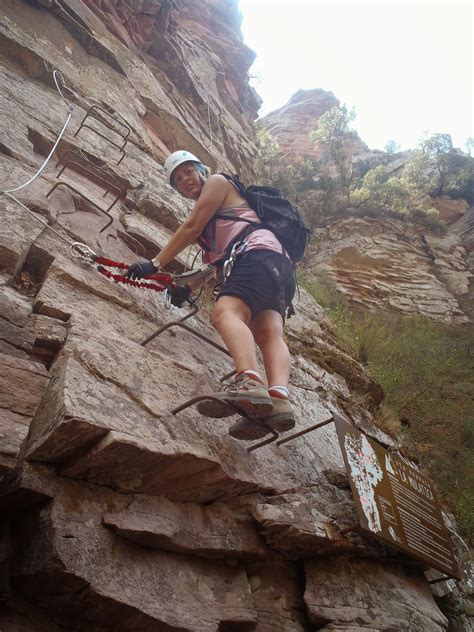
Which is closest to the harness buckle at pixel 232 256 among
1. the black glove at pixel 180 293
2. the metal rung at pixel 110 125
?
the black glove at pixel 180 293

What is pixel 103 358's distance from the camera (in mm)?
2463

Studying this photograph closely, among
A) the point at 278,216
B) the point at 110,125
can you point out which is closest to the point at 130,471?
the point at 278,216

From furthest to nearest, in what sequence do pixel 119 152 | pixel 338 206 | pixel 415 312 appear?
pixel 338 206 < pixel 415 312 < pixel 119 152

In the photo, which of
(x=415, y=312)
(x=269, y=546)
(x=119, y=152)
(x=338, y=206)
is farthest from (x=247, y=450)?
(x=338, y=206)

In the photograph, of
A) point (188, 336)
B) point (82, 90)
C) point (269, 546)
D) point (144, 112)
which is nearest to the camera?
point (269, 546)

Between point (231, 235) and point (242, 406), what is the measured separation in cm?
124

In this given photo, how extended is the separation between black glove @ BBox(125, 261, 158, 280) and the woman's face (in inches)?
28.3

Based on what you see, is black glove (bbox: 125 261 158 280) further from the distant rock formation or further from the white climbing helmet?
the distant rock formation

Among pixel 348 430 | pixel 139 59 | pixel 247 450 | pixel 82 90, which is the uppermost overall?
pixel 139 59

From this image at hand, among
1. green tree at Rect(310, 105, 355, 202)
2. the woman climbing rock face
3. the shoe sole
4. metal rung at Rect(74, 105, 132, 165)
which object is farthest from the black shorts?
green tree at Rect(310, 105, 355, 202)

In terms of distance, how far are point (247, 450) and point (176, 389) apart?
1.93ft

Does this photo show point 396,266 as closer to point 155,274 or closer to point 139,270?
point 155,274

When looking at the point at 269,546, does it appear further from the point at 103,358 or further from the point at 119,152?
the point at 119,152

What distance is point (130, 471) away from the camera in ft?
7.04
